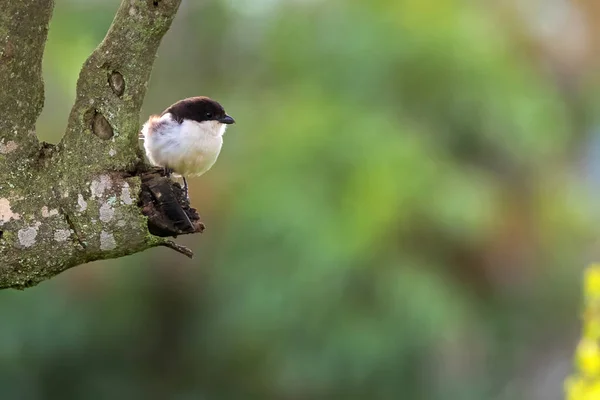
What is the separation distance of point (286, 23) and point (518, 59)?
2.35m

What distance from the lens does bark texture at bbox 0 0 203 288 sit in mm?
2316

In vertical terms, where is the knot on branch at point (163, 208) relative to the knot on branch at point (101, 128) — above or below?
below

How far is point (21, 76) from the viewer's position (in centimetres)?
234

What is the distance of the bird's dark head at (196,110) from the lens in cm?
394

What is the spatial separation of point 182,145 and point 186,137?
0.04 meters

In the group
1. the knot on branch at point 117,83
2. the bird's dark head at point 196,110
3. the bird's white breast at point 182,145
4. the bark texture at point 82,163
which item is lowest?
the bark texture at point 82,163

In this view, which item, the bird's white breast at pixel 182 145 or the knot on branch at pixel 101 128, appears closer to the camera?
the knot on branch at pixel 101 128

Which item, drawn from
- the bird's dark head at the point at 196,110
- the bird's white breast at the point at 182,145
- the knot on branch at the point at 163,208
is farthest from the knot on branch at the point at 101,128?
the bird's dark head at the point at 196,110

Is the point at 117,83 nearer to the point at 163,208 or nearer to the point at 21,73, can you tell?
the point at 21,73

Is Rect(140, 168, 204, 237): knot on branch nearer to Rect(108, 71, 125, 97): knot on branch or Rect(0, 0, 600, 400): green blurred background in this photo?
Rect(108, 71, 125, 97): knot on branch

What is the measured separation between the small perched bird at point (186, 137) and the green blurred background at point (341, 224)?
2.52 metres

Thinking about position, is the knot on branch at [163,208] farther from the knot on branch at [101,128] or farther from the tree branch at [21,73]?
the tree branch at [21,73]

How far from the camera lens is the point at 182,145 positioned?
12.3 feet

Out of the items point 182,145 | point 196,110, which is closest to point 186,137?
point 182,145
